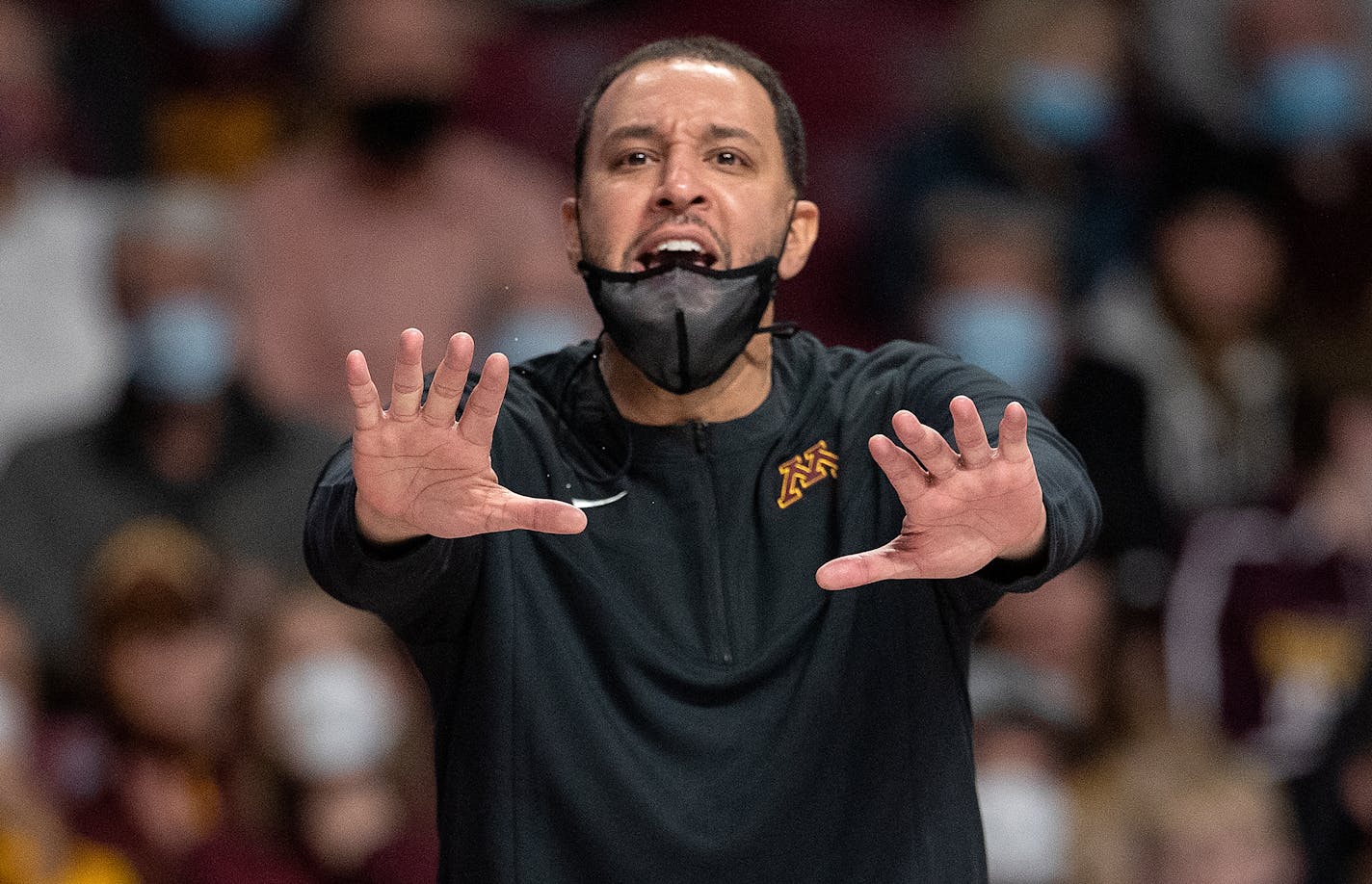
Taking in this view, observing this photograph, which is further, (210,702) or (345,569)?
(210,702)

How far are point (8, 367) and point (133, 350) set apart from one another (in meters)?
0.70

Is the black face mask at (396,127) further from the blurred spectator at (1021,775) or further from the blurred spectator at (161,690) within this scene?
the blurred spectator at (1021,775)

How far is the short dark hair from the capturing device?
2611mm

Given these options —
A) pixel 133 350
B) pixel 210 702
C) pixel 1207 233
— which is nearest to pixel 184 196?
pixel 133 350

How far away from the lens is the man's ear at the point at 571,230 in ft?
8.69

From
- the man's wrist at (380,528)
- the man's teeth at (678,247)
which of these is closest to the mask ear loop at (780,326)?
the man's teeth at (678,247)

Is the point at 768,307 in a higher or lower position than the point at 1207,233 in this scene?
lower

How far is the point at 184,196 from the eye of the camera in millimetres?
5234

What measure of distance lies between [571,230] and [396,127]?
9.79 feet

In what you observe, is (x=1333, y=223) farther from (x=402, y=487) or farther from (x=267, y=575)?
(x=402, y=487)

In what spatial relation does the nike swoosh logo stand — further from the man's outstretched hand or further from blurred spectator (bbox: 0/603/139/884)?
blurred spectator (bbox: 0/603/139/884)

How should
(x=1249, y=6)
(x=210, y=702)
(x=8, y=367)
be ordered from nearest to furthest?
(x=210, y=702) < (x=8, y=367) < (x=1249, y=6)

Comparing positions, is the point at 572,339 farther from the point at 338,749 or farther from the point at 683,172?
the point at 683,172

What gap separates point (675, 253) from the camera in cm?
248
